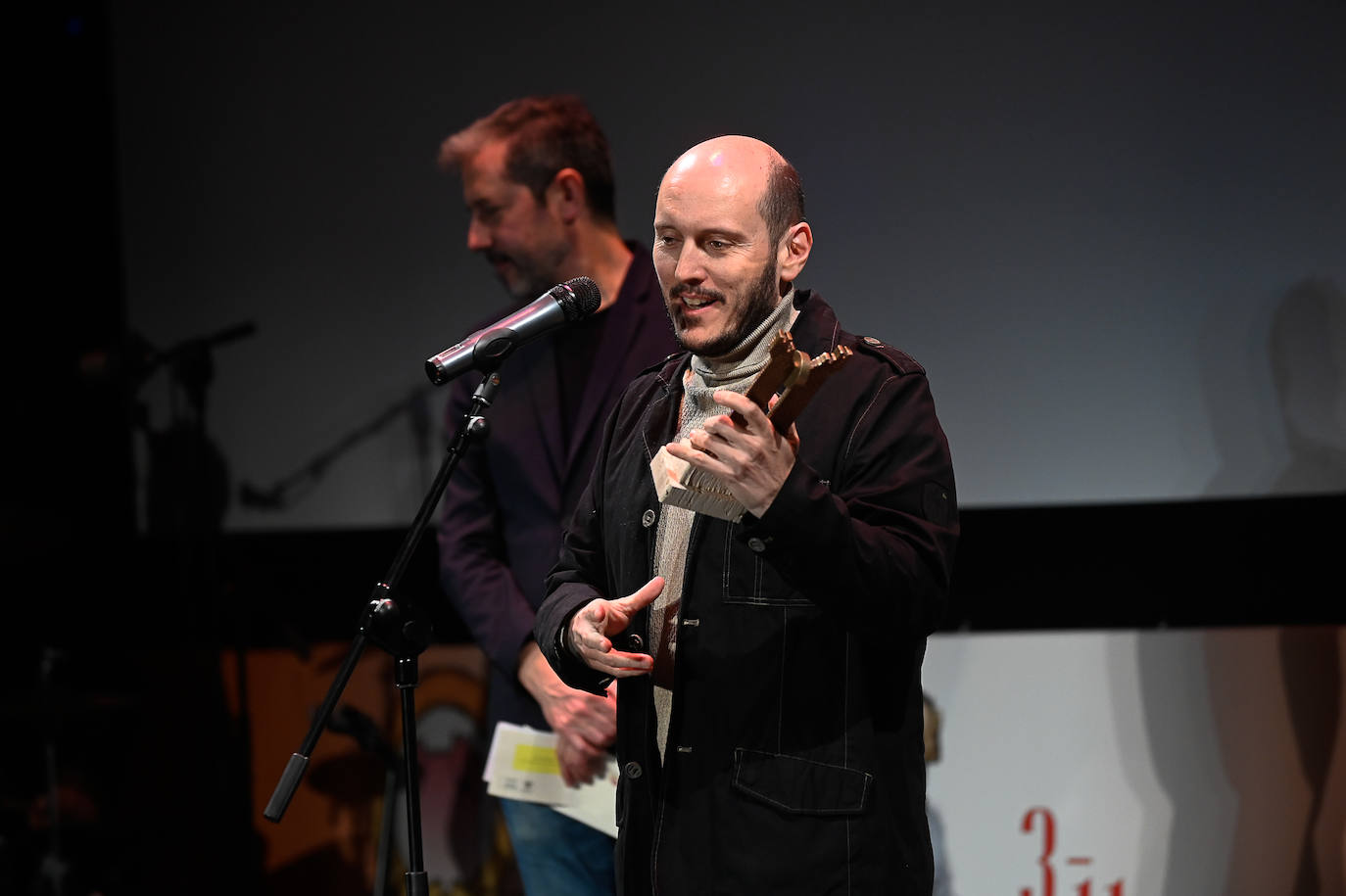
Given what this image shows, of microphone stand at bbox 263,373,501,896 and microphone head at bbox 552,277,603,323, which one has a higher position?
microphone head at bbox 552,277,603,323

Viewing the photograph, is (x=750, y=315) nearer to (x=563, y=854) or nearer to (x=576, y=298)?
(x=576, y=298)

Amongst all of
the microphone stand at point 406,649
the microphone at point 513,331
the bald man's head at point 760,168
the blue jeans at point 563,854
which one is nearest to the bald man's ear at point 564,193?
the microphone at point 513,331

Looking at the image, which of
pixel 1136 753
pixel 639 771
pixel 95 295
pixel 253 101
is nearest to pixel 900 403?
pixel 639 771

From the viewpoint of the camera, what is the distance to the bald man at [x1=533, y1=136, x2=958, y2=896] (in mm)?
1548

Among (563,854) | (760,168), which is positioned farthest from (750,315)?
(563,854)

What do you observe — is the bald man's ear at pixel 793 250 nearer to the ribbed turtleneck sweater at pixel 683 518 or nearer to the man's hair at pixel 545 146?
the ribbed turtleneck sweater at pixel 683 518

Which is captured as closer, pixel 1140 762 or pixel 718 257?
pixel 718 257

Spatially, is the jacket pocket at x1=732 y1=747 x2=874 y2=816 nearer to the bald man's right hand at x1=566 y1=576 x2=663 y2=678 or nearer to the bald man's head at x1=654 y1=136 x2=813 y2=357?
the bald man's right hand at x1=566 y1=576 x2=663 y2=678

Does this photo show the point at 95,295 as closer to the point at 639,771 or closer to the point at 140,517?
the point at 140,517

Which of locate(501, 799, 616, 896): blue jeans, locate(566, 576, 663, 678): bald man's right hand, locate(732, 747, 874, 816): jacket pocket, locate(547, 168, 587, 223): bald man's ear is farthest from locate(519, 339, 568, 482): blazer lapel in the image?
locate(732, 747, 874, 816): jacket pocket

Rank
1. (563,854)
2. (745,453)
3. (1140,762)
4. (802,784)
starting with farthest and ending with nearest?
(1140,762)
(563,854)
(802,784)
(745,453)

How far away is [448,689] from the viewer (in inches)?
143

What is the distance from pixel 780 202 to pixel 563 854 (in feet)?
4.15

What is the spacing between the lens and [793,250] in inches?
67.4
